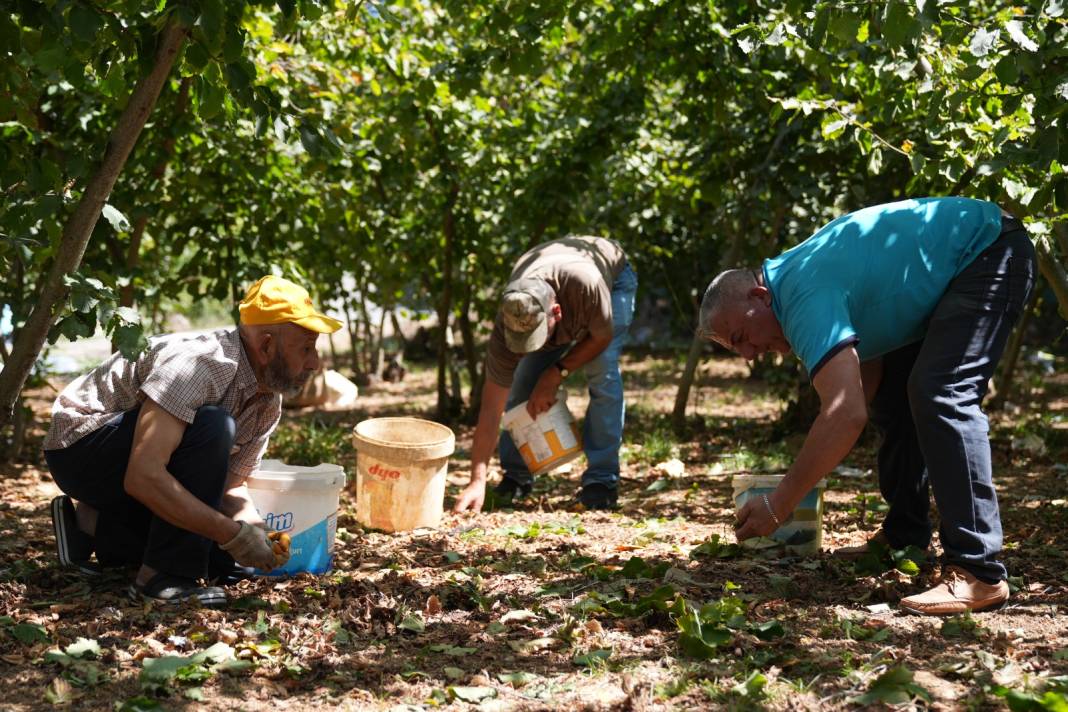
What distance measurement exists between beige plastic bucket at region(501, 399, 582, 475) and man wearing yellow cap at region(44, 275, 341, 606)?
1594 millimetres

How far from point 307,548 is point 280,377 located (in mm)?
647

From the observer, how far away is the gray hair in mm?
3221

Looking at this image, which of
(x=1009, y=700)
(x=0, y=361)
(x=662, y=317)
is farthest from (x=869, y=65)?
(x=662, y=317)

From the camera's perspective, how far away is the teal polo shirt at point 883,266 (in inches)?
123

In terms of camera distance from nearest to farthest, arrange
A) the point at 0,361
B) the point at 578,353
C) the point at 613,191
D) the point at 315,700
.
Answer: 1. the point at 315,700
2. the point at 578,353
3. the point at 0,361
4. the point at 613,191

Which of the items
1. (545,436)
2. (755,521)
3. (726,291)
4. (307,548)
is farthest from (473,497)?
(726,291)

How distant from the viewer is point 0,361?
623 cm

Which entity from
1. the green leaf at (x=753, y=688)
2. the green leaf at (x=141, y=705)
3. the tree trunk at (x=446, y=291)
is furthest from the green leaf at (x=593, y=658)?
the tree trunk at (x=446, y=291)

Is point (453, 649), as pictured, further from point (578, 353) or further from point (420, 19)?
point (420, 19)

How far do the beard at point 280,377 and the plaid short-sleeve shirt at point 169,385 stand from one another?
0.07 metres

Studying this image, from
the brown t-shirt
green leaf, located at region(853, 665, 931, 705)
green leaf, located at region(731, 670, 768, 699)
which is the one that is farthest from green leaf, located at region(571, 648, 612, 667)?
the brown t-shirt

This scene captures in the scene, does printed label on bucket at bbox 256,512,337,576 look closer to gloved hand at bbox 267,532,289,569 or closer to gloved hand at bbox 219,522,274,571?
gloved hand at bbox 267,532,289,569

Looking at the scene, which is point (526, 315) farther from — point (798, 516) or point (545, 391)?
point (798, 516)

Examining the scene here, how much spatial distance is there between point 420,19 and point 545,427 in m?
3.25
